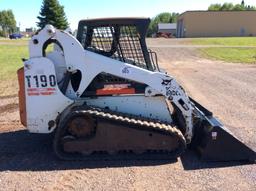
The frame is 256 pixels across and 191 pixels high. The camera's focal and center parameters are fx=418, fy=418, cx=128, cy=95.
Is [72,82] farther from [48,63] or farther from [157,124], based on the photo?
[157,124]

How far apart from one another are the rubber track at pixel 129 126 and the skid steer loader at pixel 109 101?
0.01m

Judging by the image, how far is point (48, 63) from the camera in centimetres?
607

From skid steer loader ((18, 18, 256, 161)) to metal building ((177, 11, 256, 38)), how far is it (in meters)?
73.9

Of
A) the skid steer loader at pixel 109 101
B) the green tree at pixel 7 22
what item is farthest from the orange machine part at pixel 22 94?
the green tree at pixel 7 22

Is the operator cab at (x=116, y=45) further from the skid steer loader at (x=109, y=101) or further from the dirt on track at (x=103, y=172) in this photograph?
the dirt on track at (x=103, y=172)

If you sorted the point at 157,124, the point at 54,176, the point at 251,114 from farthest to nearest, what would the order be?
the point at 251,114 < the point at 157,124 < the point at 54,176

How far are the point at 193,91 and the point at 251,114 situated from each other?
11.7 feet

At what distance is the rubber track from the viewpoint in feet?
19.2

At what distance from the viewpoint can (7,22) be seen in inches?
5128

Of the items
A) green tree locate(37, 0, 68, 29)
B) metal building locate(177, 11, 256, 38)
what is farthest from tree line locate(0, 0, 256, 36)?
metal building locate(177, 11, 256, 38)

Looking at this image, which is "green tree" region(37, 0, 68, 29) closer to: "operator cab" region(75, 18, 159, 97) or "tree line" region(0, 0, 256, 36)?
"tree line" region(0, 0, 256, 36)

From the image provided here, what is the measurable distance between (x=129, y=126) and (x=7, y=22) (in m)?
132

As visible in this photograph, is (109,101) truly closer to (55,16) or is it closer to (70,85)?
(70,85)

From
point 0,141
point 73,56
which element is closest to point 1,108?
point 0,141
